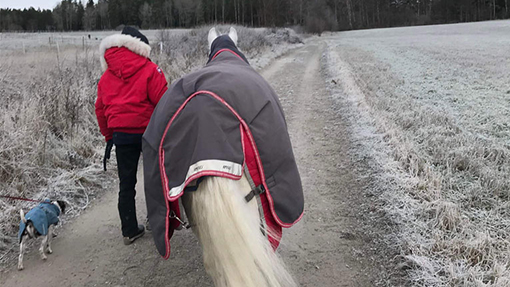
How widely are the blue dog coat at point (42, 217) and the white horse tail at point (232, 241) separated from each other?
78.3 inches

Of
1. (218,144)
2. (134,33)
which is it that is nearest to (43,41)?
(134,33)

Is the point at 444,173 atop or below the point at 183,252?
atop

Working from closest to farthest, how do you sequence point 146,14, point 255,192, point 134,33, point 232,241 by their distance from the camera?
point 232,241 → point 255,192 → point 134,33 → point 146,14

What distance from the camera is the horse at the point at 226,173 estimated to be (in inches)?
62.9

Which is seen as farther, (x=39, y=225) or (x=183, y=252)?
(x=183, y=252)

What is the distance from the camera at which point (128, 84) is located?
10.0 ft

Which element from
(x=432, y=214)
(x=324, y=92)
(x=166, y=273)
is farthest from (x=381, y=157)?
(x=324, y=92)

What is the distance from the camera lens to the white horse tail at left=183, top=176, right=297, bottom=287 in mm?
1559

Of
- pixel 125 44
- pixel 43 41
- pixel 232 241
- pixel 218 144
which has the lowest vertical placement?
pixel 232 241

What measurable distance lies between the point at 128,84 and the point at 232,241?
2.02 meters

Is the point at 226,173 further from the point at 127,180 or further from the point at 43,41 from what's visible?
the point at 43,41

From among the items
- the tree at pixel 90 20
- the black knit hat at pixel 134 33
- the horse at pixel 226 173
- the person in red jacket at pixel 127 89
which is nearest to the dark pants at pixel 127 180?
the person in red jacket at pixel 127 89

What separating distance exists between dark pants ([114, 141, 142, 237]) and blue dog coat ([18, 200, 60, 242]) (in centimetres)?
57

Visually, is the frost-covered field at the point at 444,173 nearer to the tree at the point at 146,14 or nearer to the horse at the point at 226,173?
the horse at the point at 226,173
